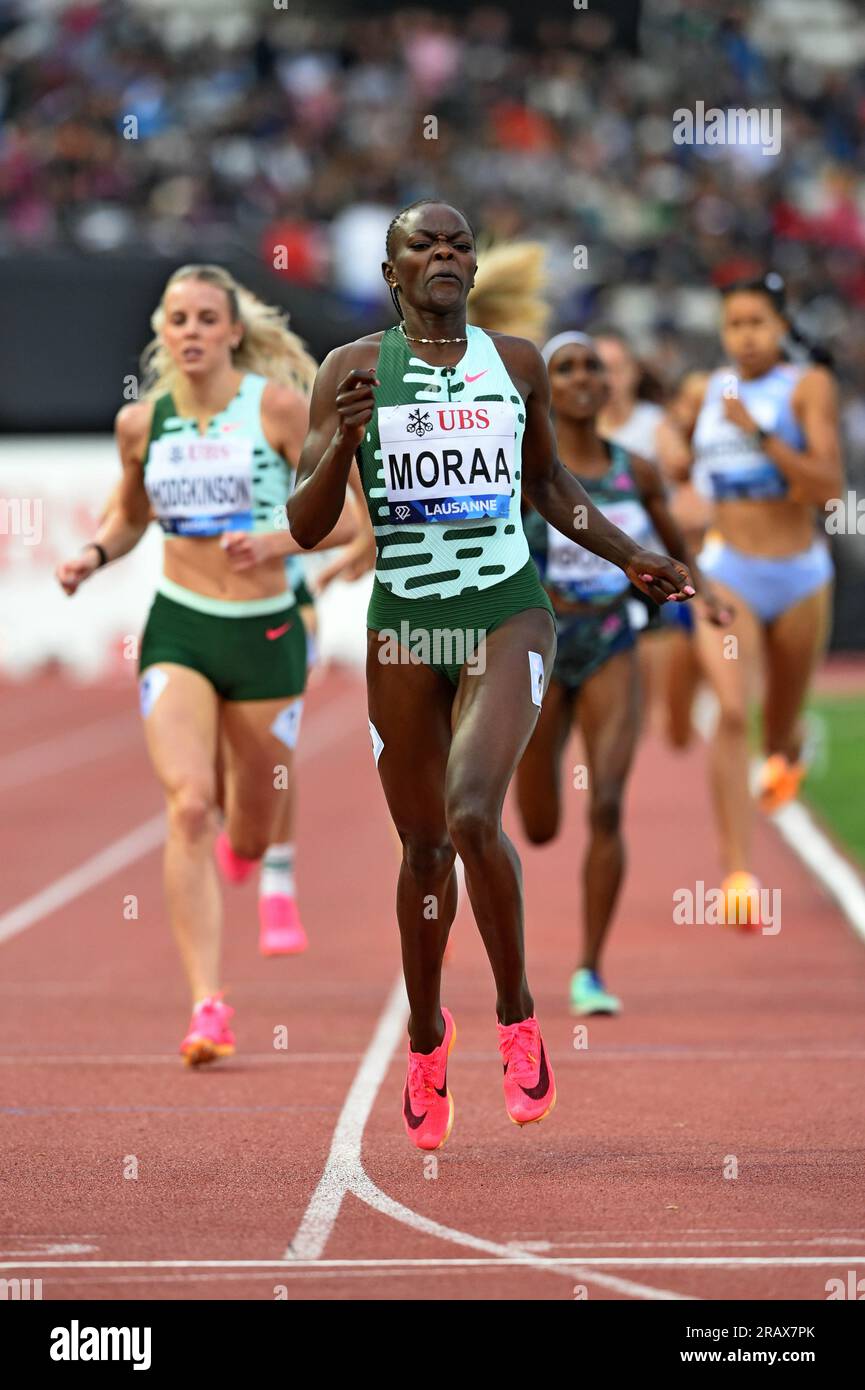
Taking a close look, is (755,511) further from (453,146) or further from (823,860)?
(453,146)

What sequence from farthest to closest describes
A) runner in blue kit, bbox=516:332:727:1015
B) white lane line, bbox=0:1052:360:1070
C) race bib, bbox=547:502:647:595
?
race bib, bbox=547:502:647:595 < runner in blue kit, bbox=516:332:727:1015 < white lane line, bbox=0:1052:360:1070

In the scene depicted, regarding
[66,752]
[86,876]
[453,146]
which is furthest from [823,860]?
[453,146]

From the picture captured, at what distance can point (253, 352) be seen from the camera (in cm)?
903

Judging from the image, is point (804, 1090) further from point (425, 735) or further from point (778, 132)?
point (778, 132)

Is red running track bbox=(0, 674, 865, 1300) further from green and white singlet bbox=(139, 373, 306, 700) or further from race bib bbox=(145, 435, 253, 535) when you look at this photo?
race bib bbox=(145, 435, 253, 535)

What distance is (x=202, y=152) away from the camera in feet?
96.4

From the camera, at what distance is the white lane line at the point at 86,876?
12.4m

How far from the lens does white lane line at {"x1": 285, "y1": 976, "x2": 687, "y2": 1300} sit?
5191 millimetres

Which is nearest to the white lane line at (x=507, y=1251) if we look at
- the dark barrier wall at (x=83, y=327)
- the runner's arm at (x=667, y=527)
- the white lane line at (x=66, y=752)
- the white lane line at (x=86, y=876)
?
the runner's arm at (x=667, y=527)

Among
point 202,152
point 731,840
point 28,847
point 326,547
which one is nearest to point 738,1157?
point 326,547

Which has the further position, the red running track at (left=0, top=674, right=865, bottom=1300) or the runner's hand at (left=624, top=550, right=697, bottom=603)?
the runner's hand at (left=624, top=550, right=697, bottom=603)

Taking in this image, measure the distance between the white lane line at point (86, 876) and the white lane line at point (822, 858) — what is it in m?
3.42

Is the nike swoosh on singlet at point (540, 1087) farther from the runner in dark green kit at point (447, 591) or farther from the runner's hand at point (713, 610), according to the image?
the runner's hand at point (713, 610)

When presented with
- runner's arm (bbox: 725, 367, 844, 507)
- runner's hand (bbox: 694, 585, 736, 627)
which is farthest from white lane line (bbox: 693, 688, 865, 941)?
runner's hand (bbox: 694, 585, 736, 627)
